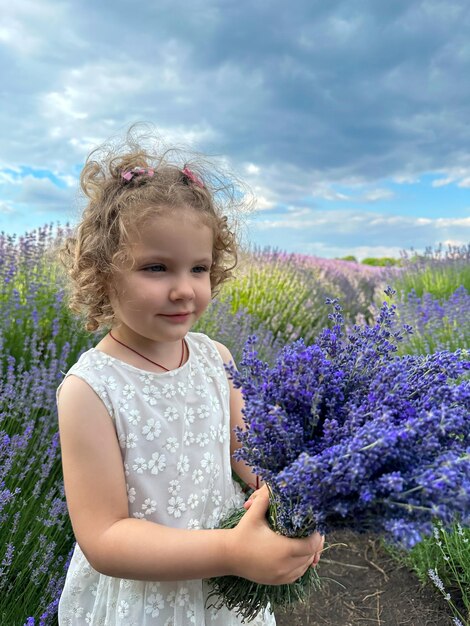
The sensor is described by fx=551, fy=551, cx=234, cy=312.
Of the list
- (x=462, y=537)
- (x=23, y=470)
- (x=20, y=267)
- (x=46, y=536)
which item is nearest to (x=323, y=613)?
(x=462, y=537)

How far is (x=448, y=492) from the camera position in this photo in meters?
0.80

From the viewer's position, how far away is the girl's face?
4.38 feet

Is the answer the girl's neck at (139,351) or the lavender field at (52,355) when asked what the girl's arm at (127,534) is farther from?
the lavender field at (52,355)

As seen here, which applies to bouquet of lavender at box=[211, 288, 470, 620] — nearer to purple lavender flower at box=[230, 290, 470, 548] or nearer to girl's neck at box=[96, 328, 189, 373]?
purple lavender flower at box=[230, 290, 470, 548]

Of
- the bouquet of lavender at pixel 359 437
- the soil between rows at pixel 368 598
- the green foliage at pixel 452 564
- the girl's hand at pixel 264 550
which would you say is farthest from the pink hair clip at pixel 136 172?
the green foliage at pixel 452 564

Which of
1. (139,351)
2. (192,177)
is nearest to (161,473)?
(139,351)

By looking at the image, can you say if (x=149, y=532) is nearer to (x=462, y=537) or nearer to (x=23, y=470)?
(x=23, y=470)

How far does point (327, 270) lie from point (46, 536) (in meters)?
8.15

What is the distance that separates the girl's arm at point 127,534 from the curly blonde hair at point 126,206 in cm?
34

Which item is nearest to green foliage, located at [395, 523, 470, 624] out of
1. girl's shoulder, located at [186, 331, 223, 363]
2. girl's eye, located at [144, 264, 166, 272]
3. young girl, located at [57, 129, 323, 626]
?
young girl, located at [57, 129, 323, 626]

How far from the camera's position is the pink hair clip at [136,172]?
1555 mm

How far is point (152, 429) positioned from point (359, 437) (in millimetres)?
702

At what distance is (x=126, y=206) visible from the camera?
1458mm

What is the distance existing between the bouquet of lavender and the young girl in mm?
232
